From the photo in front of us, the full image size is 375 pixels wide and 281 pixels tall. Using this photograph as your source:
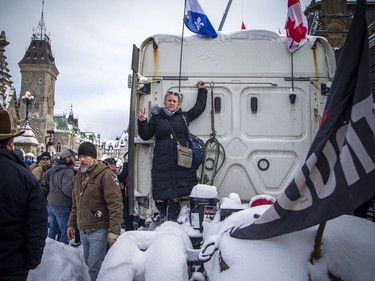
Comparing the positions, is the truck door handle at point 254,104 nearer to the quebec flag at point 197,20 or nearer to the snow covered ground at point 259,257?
the quebec flag at point 197,20

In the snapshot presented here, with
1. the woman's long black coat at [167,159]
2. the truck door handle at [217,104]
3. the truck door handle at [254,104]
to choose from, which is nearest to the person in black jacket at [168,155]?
the woman's long black coat at [167,159]

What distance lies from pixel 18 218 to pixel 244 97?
2.88 metres

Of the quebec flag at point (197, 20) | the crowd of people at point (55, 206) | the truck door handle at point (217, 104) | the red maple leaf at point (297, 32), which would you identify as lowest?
the crowd of people at point (55, 206)

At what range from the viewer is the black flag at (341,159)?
1436mm

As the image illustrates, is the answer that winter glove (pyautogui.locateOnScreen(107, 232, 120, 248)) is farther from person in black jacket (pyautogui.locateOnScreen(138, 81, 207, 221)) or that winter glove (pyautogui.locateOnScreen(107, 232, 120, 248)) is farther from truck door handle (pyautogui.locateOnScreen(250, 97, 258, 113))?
truck door handle (pyautogui.locateOnScreen(250, 97, 258, 113))

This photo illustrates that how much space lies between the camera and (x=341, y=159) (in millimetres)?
1482

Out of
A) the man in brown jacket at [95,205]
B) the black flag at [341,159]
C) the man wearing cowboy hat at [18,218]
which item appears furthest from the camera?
the man in brown jacket at [95,205]

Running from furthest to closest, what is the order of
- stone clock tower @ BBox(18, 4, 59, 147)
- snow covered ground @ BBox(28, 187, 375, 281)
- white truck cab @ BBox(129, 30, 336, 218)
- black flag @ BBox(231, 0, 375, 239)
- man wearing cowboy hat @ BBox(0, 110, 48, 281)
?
1. stone clock tower @ BBox(18, 4, 59, 147)
2. white truck cab @ BBox(129, 30, 336, 218)
3. man wearing cowboy hat @ BBox(0, 110, 48, 281)
4. snow covered ground @ BBox(28, 187, 375, 281)
5. black flag @ BBox(231, 0, 375, 239)

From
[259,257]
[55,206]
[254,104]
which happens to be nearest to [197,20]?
[254,104]

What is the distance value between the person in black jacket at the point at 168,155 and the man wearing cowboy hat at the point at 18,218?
149 cm

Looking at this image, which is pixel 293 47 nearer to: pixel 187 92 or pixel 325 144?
pixel 187 92

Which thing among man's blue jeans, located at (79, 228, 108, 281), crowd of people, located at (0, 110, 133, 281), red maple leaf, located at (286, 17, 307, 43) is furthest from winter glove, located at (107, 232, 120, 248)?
red maple leaf, located at (286, 17, 307, 43)

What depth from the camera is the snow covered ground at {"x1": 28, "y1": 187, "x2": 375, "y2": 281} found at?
5.16 feet

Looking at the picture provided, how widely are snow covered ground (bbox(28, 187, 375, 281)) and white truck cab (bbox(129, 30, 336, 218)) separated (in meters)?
1.90
